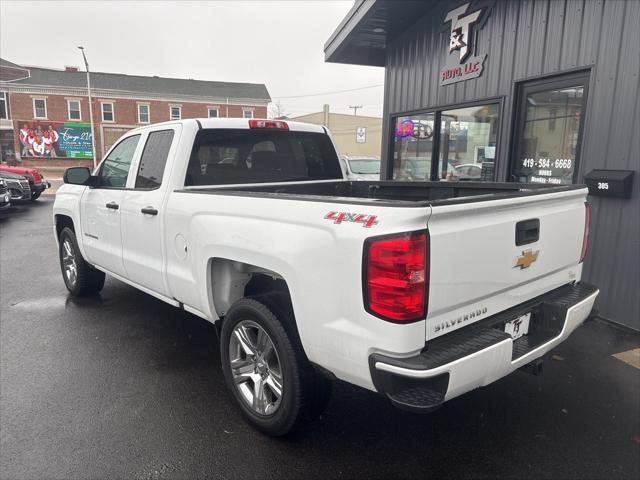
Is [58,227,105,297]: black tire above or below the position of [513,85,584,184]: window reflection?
below

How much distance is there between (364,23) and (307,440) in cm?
718

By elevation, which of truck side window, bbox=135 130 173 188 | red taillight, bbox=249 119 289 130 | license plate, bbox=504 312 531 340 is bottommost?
license plate, bbox=504 312 531 340

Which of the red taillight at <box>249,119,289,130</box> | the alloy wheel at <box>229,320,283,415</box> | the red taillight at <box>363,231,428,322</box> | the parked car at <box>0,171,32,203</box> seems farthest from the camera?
the parked car at <box>0,171,32,203</box>

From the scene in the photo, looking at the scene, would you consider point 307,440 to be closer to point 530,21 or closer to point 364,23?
point 530,21

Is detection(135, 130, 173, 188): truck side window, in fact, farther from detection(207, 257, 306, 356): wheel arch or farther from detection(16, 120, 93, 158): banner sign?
detection(16, 120, 93, 158): banner sign

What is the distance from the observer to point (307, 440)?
294 cm

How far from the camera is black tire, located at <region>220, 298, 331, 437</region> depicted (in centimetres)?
265

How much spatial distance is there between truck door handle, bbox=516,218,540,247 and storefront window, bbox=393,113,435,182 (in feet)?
18.4

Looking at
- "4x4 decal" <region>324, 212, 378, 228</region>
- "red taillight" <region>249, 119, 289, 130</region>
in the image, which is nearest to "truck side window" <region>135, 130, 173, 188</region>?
"red taillight" <region>249, 119, 289, 130</region>

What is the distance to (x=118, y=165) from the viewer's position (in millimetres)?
4656

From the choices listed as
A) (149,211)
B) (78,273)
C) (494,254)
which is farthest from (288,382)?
(78,273)

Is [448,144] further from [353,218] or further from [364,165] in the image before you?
[364,165]

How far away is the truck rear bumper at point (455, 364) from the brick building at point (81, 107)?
4520 centimetres

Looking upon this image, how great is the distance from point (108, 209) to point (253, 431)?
2603mm
